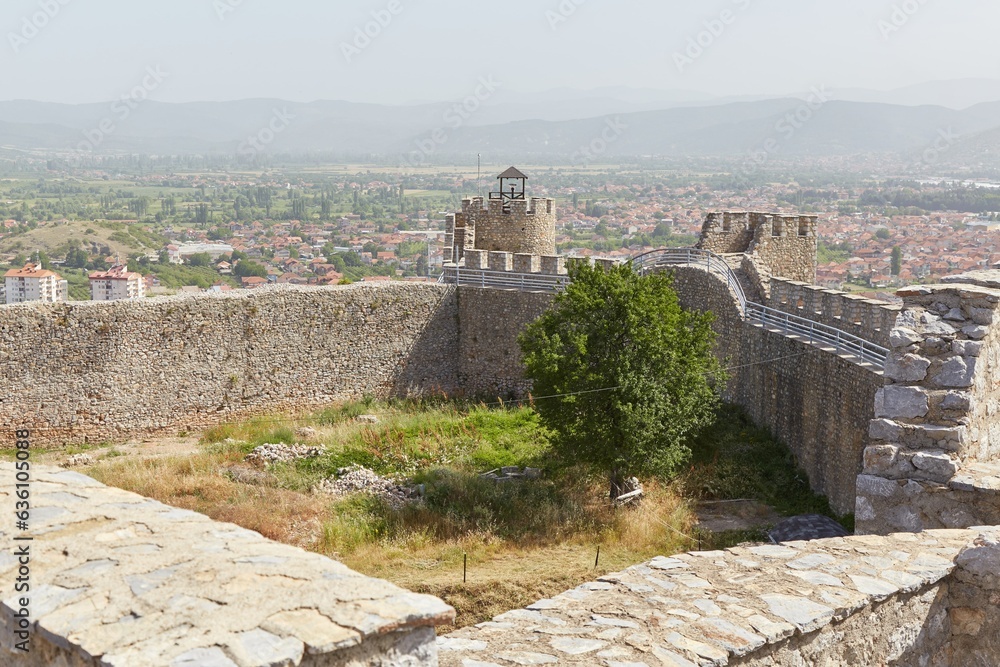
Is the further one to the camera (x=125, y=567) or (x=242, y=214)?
(x=242, y=214)

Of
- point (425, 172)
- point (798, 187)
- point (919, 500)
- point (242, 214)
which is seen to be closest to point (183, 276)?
point (919, 500)

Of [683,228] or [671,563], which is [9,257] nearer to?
[683,228]

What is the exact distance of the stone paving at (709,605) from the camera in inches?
175

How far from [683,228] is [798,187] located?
136 ft

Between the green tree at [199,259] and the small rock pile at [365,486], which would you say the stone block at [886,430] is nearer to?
the small rock pile at [365,486]

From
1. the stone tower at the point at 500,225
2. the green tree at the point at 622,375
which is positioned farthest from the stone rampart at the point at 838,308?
the stone tower at the point at 500,225

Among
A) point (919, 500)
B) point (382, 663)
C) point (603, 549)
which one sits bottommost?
point (603, 549)

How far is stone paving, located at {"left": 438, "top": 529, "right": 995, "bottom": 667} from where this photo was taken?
14.6 feet

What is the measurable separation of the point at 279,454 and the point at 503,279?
5976 mm

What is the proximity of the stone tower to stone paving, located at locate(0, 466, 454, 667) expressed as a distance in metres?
16.6

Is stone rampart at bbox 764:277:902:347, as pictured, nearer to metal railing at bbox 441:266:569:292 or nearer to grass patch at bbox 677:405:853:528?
grass patch at bbox 677:405:853:528

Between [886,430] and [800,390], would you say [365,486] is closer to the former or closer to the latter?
[800,390]

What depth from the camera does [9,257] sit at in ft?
162

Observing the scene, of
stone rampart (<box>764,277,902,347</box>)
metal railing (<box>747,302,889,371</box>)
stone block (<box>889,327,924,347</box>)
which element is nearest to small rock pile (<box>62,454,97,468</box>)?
metal railing (<box>747,302,889,371</box>)
